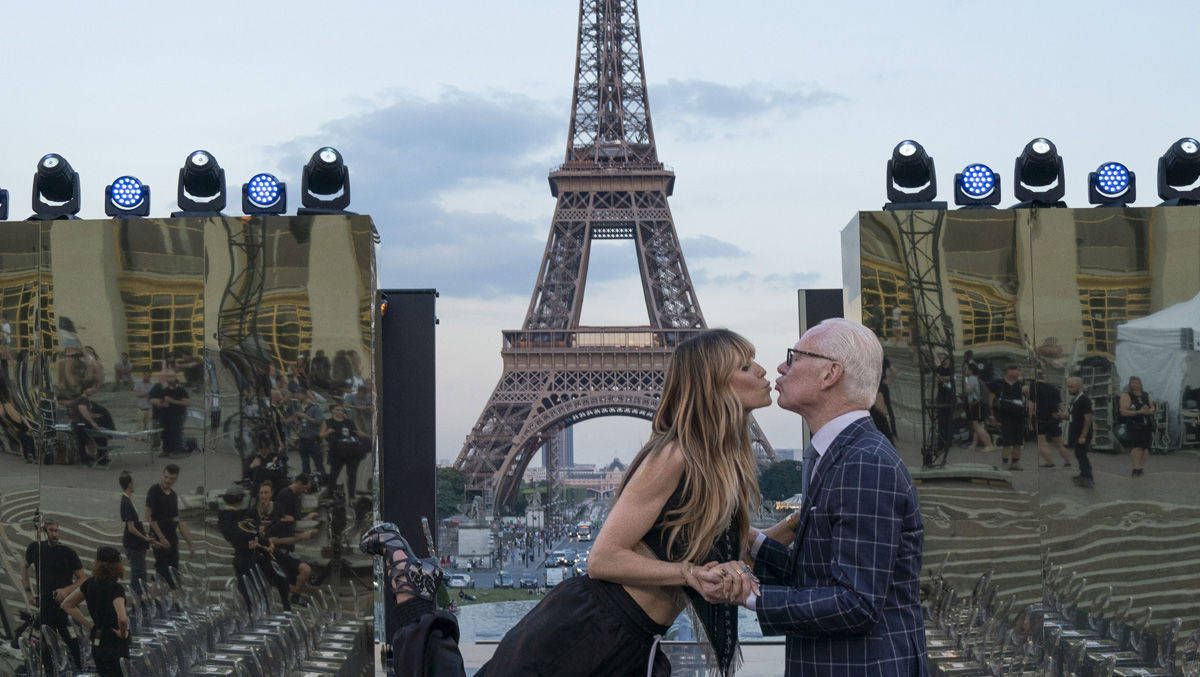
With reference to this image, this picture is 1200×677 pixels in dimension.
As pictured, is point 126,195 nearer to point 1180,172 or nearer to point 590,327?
point 1180,172

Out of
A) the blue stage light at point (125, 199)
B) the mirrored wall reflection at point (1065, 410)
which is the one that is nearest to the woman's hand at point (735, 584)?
the mirrored wall reflection at point (1065, 410)

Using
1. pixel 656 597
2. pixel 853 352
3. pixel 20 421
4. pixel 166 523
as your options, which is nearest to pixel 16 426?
pixel 20 421

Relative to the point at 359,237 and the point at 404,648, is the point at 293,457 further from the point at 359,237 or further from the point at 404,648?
the point at 404,648

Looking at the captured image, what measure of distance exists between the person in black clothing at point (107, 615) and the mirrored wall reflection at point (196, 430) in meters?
0.04

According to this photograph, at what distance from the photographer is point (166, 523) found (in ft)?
16.8

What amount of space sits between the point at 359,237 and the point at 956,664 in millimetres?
3309

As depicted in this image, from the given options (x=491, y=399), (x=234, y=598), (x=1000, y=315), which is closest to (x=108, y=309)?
(x=234, y=598)

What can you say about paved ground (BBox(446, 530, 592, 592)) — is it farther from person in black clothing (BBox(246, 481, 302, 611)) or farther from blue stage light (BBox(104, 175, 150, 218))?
blue stage light (BBox(104, 175, 150, 218))

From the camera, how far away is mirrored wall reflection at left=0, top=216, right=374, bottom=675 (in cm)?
503

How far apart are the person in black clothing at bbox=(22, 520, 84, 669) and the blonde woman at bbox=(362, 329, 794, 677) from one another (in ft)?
11.2

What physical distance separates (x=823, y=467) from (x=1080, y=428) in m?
3.08

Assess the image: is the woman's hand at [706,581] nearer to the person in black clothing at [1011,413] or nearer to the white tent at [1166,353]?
the person in black clothing at [1011,413]

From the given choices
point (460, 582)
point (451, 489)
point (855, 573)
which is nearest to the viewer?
point (855, 573)

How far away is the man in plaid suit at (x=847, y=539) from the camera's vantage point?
7.43 ft
